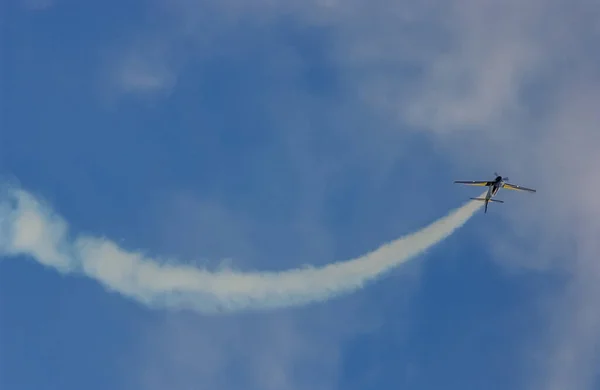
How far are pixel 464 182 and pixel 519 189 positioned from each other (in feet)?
39.7

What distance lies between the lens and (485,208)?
117 m

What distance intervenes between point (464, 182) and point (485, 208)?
6436 millimetres

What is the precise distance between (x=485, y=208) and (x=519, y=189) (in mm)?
9922

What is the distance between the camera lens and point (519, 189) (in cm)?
12175

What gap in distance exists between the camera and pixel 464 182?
4690 inches
